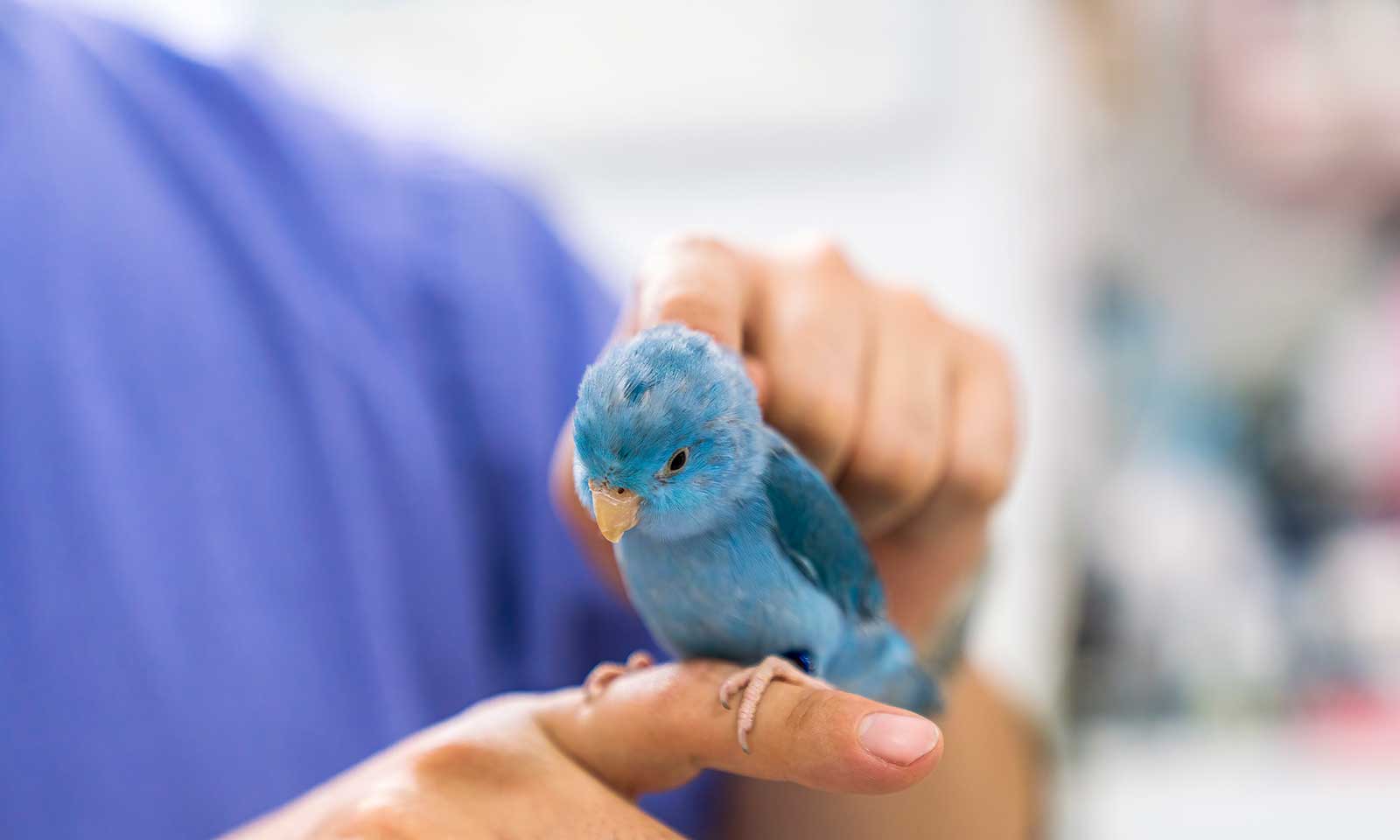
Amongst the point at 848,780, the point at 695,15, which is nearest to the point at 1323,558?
the point at 695,15

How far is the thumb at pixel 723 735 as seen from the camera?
1.26ft

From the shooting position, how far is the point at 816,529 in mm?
466

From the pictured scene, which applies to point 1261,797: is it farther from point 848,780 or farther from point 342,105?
point 342,105

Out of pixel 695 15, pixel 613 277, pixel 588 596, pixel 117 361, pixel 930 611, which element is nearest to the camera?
pixel 930 611

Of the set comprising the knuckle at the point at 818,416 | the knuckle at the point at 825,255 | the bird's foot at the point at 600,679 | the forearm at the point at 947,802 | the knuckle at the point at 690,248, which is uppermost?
the knuckle at the point at 690,248

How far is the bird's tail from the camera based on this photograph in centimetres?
48

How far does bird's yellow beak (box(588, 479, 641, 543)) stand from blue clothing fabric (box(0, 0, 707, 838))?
0.58 metres

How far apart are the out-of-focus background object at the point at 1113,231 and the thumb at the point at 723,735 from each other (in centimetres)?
102

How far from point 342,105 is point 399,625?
2.40ft

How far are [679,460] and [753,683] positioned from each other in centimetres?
10

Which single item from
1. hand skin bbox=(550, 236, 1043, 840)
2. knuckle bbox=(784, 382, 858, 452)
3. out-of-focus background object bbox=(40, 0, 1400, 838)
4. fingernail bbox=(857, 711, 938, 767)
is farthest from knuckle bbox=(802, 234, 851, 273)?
out-of-focus background object bbox=(40, 0, 1400, 838)

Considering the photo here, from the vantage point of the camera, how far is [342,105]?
1316mm

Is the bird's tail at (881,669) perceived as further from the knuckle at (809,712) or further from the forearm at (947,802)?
the forearm at (947,802)

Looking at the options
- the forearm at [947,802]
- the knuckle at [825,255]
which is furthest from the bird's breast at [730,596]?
the forearm at [947,802]
